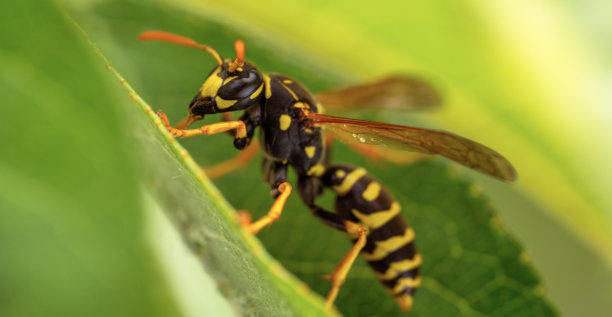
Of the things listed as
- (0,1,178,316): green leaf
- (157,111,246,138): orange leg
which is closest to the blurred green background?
(0,1,178,316): green leaf

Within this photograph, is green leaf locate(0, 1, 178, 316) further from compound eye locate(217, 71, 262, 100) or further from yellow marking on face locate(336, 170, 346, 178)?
yellow marking on face locate(336, 170, 346, 178)

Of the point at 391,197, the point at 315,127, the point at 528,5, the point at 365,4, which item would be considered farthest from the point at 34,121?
the point at 528,5

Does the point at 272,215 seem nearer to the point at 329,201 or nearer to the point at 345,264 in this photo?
the point at 345,264

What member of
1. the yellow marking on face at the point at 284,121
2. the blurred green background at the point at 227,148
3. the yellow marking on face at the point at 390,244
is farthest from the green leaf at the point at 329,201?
the yellow marking on face at the point at 284,121

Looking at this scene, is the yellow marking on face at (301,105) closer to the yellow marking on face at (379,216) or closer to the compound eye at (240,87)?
the compound eye at (240,87)

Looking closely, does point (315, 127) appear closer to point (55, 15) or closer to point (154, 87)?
point (154, 87)

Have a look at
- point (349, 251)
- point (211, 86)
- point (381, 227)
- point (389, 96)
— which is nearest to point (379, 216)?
point (381, 227)
